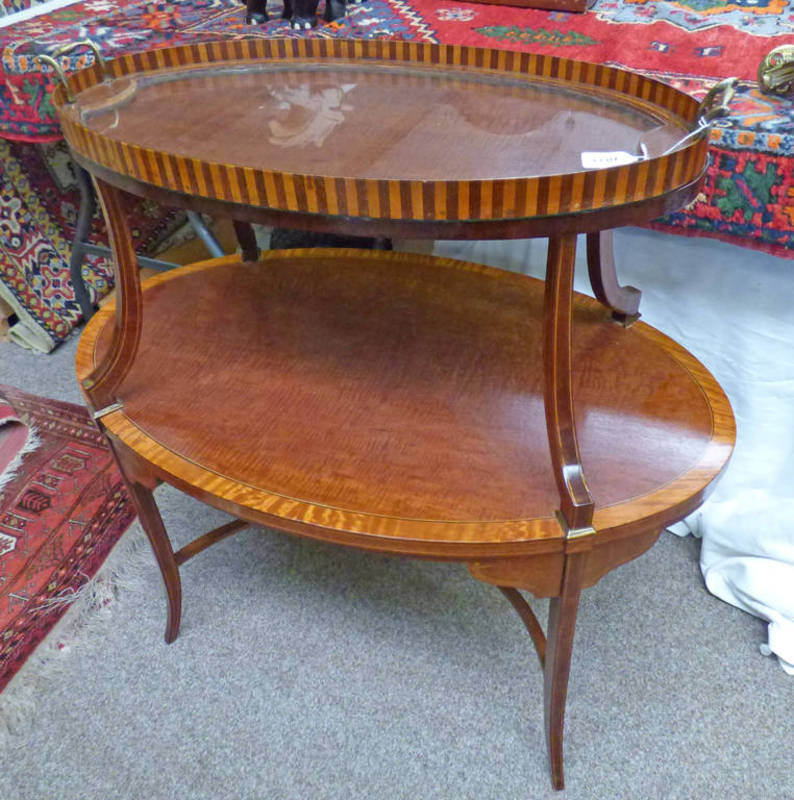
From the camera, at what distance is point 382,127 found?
3.01 ft

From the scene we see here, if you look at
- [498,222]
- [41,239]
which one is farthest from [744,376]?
[41,239]

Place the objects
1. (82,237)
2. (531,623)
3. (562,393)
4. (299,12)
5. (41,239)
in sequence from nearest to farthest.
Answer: (562,393), (531,623), (299,12), (82,237), (41,239)

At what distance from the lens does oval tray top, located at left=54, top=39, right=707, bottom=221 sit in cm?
67

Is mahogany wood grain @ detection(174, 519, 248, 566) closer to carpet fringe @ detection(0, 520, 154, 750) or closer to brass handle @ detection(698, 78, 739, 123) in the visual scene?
carpet fringe @ detection(0, 520, 154, 750)

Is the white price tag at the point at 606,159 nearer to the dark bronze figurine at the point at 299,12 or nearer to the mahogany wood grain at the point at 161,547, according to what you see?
Answer: the mahogany wood grain at the point at 161,547

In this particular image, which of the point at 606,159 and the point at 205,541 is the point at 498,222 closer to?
the point at 606,159

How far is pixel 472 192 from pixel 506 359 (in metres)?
0.47

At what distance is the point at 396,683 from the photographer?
123 centimetres

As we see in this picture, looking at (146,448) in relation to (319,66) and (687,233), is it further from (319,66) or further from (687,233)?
(687,233)

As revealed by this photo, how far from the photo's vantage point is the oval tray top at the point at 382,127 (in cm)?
67

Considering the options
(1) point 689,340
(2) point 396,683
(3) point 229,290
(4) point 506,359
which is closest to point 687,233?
(1) point 689,340

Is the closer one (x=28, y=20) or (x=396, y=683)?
(x=396, y=683)

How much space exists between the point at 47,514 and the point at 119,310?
0.77m

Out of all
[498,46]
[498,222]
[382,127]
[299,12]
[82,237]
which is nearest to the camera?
[498,222]
